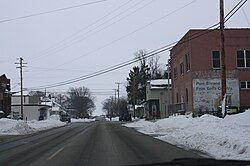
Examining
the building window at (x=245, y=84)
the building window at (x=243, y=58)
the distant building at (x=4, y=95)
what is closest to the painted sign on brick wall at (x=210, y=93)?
the building window at (x=245, y=84)

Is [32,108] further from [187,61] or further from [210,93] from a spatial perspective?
[210,93]

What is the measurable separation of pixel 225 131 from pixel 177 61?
38.6m

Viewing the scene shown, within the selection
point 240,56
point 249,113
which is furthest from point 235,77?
point 249,113

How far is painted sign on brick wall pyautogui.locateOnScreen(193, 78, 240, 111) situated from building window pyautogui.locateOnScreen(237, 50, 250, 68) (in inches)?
77.4

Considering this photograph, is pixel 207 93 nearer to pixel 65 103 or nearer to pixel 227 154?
pixel 227 154

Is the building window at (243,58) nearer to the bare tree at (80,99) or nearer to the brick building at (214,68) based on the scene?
the brick building at (214,68)

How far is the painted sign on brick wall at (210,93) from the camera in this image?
47.7 metres

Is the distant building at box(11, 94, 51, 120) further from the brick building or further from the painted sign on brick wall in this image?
the painted sign on brick wall

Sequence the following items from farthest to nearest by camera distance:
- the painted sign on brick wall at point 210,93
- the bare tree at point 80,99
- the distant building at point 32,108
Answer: the bare tree at point 80,99, the distant building at point 32,108, the painted sign on brick wall at point 210,93

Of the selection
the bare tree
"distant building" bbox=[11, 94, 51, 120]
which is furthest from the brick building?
the bare tree

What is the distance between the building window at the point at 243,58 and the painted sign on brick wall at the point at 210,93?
1.97 meters

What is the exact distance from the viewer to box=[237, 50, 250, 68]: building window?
159ft

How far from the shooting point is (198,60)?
159 feet

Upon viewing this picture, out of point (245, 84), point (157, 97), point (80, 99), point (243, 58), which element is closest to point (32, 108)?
point (157, 97)
